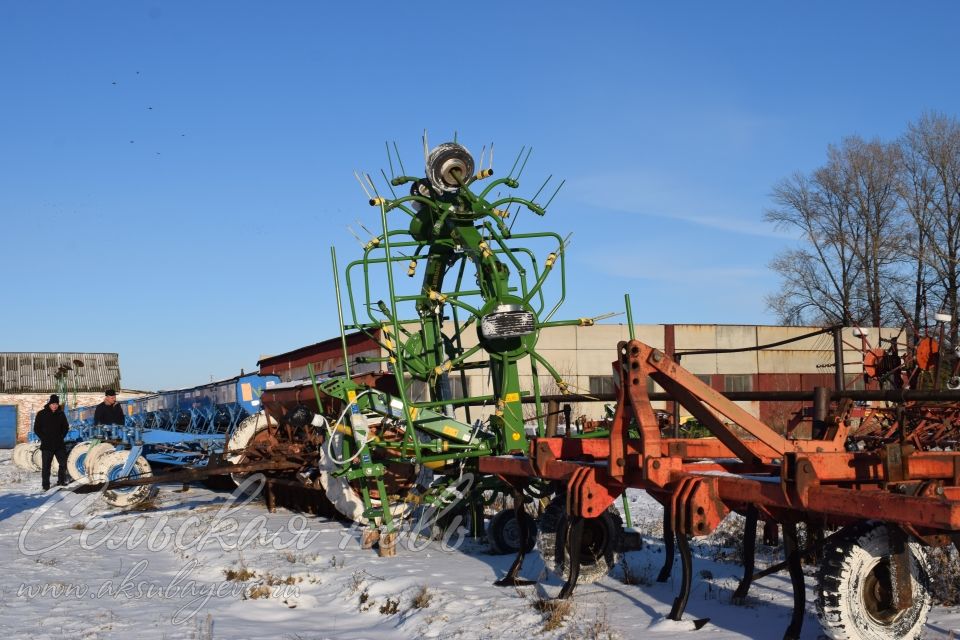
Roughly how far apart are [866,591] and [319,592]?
3982mm

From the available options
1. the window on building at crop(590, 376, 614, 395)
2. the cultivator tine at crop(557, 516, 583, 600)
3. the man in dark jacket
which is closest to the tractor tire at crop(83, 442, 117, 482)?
the man in dark jacket

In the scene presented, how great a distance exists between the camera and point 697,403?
493cm

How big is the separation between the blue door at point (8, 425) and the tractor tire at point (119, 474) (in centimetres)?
3474

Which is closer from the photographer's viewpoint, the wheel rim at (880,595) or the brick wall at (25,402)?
the wheel rim at (880,595)

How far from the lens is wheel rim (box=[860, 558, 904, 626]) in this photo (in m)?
4.48

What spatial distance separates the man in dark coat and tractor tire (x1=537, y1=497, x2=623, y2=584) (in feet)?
37.6

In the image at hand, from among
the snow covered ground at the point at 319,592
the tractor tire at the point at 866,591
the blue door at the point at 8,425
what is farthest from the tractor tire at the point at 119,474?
the blue door at the point at 8,425

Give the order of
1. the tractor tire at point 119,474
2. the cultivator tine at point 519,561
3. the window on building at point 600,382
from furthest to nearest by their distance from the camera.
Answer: the window on building at point 600,382 < the tractor tire at point 119,474 < the cultivator tine at point 519,561

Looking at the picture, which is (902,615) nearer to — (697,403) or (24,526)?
(697,403)

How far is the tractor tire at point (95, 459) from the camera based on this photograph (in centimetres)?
1242

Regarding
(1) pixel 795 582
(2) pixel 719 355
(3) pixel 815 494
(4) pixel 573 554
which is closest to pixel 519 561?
(4) pixel 573 554

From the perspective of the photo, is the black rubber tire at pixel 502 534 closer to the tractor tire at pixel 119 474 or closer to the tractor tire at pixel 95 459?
the tractor tire at pixel 119 474

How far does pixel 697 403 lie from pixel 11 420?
151ft

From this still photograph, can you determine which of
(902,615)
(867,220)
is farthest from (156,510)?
(867,220)
